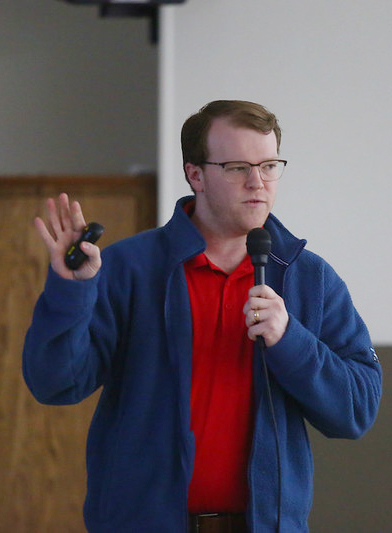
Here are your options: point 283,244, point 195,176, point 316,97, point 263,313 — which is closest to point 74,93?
point 316,97

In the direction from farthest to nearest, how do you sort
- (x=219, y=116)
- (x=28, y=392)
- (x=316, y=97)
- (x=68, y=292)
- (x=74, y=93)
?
(x=74, y=93)
(x=28, y=392)
(x=316, y=97)
(x=219, y=116)
(x=68, y=292)

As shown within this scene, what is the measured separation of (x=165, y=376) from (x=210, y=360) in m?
0.09

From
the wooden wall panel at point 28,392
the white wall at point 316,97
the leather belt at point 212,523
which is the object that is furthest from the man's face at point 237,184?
the wooden wall panel at point 28,392

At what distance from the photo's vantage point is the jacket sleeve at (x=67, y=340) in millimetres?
1294

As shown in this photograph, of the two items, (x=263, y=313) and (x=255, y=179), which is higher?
(x=255, y=179)

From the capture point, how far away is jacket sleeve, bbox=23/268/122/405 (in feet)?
4.25

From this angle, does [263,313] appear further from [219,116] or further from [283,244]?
[219,116]

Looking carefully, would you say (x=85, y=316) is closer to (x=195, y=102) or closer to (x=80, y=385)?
(x=80, y=385)

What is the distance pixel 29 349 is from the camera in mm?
1346

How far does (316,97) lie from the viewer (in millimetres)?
3084

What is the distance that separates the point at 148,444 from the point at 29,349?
266mm

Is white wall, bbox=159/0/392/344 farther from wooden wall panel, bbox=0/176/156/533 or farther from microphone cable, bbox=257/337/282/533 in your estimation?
microphone cable, bbox=257/337/282/533

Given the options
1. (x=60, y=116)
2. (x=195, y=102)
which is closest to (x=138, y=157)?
(x=60, y=116)

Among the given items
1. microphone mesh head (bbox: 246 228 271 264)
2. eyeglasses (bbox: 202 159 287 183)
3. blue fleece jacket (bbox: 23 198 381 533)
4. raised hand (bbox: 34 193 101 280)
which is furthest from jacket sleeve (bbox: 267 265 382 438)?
raised hand (bbox: 34 193 101 280)
